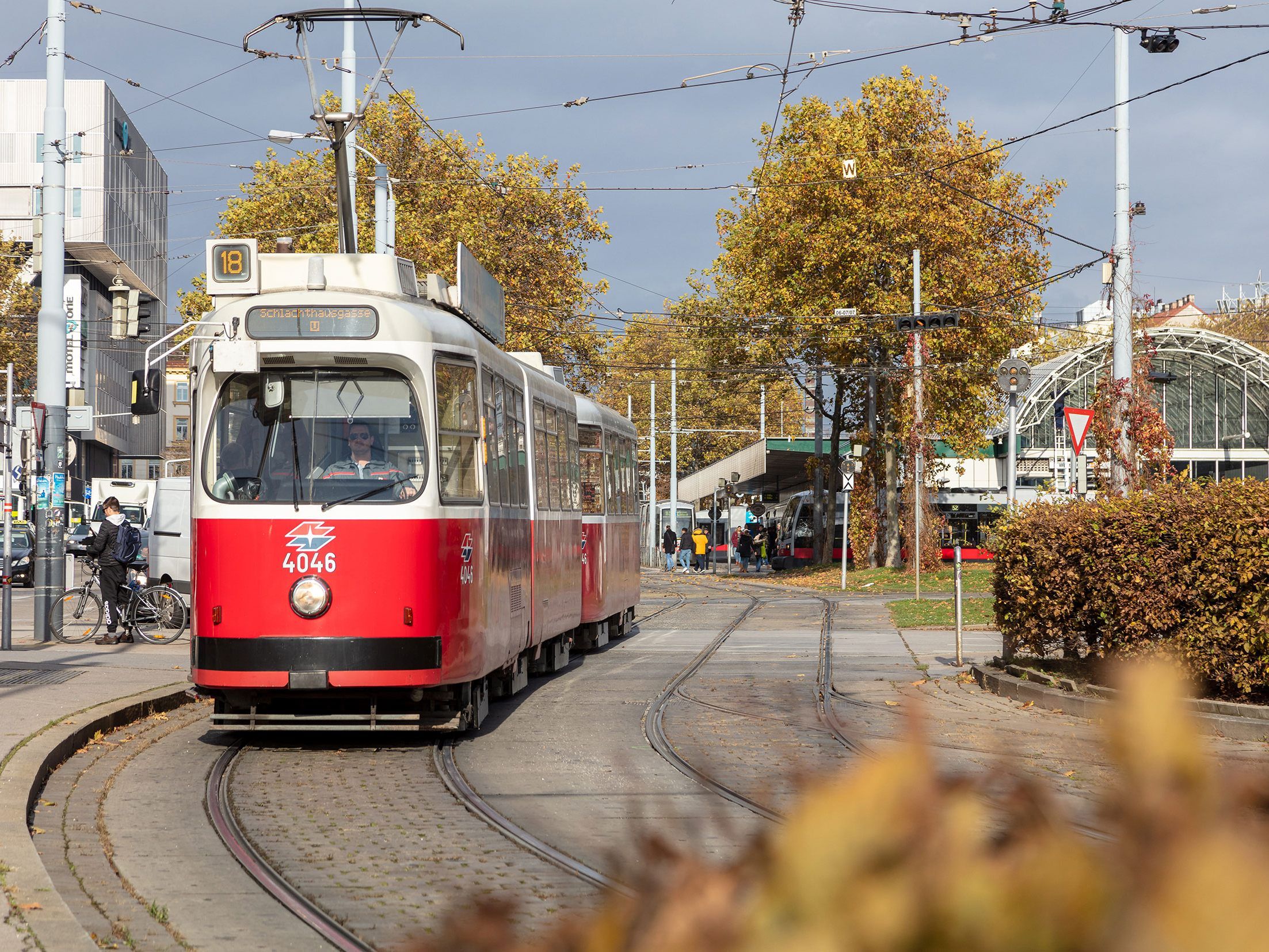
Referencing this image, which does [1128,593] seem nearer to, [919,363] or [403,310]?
[403,310]

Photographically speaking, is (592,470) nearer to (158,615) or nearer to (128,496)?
(158,615)

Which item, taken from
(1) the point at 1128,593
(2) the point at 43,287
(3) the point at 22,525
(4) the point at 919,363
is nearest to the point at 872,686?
(1) the point at 1128,593

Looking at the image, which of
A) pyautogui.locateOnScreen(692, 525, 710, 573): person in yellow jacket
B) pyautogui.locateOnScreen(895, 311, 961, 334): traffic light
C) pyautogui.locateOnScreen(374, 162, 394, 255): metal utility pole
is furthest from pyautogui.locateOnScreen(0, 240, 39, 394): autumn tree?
pyautogui.locateOnScreen(895, 311, 961, 334): traffic light

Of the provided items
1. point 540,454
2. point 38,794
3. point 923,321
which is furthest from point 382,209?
point 38,794

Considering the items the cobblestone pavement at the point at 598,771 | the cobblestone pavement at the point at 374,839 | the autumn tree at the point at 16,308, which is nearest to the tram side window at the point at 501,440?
the cobblestone pavement at the point at 598,771

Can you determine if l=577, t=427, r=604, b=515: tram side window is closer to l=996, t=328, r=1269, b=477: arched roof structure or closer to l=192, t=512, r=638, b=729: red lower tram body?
l=192, t=512, r=638, b=729: red lower tram body

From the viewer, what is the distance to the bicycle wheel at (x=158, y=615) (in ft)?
62.5

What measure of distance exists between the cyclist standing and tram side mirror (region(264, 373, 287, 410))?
979 cm

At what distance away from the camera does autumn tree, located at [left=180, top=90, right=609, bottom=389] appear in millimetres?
45500

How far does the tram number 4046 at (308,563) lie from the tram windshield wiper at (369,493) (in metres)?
0.31

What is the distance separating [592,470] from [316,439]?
7772mm

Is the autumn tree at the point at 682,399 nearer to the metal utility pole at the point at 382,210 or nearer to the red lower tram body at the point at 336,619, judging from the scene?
the metal utility pole at the point at 382,210

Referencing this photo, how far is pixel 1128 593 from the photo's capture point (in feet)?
37.7

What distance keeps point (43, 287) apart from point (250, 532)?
1014cm
